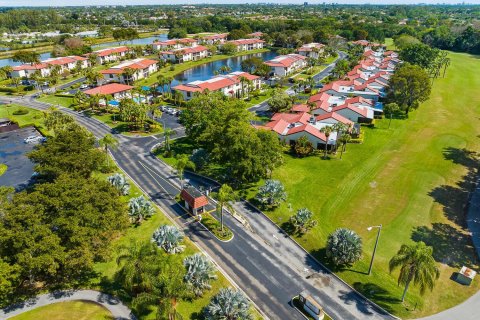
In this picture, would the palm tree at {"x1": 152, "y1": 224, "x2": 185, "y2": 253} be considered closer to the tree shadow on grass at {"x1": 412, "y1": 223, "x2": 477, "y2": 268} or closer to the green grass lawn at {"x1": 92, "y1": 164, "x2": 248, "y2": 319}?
the green grass lawn at {"x1": 92, "y1": 164, "x2": 248, "y2": 319}

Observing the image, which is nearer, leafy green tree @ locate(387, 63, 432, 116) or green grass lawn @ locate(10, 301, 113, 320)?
green grass lawn @ locate(10, 301, 113, 320)

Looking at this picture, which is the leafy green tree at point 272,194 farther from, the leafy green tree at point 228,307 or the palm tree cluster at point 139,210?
the leafy green tree at point 228,307

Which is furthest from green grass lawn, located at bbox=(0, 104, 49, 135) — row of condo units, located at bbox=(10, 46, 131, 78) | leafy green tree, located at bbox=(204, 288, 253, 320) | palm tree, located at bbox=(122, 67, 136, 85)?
leafy green tree, located at bbox=(204, 288, 253, 320)

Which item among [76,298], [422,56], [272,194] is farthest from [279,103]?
[422,56]

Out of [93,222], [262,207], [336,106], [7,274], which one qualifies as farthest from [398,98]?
[7,274]

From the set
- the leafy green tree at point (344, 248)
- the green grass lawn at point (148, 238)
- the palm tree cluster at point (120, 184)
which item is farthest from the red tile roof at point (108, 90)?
the leafy green tree at point (344, 248)

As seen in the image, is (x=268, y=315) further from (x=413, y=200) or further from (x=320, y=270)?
(x=413, y=200)

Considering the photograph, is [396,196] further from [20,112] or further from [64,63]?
[64,63]
